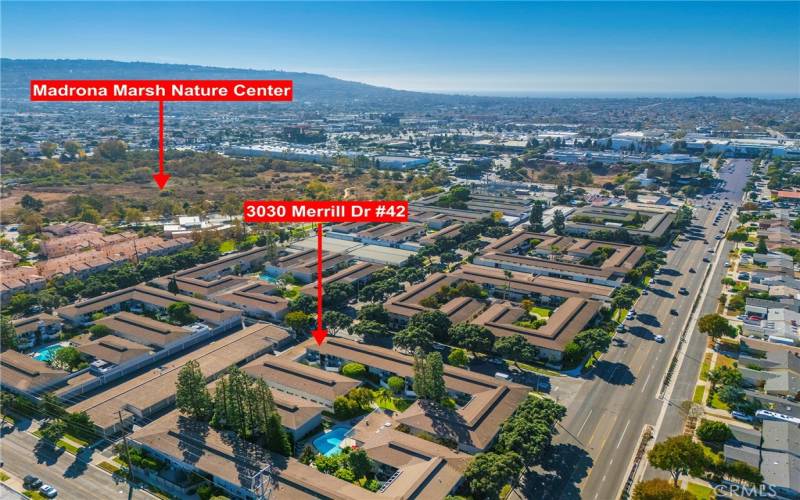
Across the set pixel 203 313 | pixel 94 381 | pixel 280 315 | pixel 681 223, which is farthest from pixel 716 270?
pixel 94 381

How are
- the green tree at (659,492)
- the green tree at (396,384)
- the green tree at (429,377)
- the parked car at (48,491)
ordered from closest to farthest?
Result: 1. the green tree at (659,492)
2. the parked car at (48,491)
3. the green tree at (429,377)
4. the green tree at (396,384)

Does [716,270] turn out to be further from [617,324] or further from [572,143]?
[572,143]

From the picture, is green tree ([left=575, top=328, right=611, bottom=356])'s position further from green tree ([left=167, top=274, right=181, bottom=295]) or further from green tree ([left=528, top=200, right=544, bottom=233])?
green tree ([left=167, top=274, right=181, bottom=295])

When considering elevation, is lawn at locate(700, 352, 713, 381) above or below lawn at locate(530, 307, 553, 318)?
below

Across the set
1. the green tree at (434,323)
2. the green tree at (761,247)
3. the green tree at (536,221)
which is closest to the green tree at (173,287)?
the green tree at (434,323)

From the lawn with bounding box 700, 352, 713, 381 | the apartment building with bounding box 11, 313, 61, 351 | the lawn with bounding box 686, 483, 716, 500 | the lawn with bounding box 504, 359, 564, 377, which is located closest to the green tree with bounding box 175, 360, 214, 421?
the apartment building with bounding box 11, 313, 61, 351

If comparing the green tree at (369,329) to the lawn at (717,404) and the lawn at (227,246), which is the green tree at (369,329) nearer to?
the lawn at (717,404)
